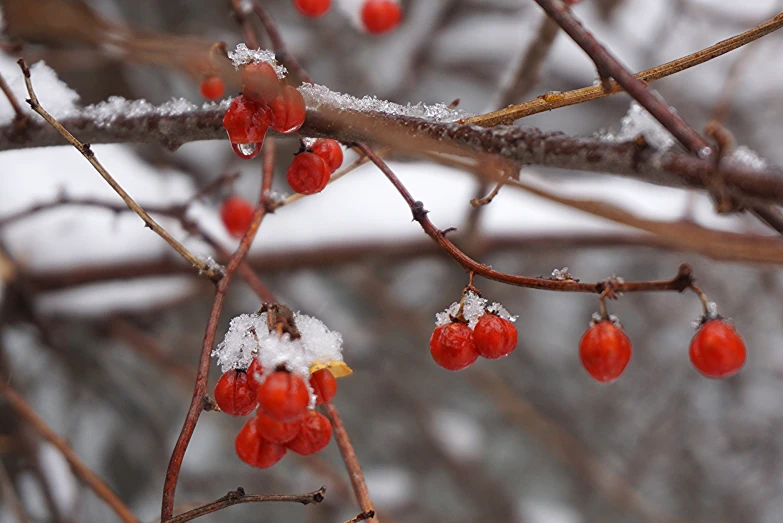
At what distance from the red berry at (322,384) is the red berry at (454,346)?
0.08m

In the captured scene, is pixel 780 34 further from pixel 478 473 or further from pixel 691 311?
pixel 478 473

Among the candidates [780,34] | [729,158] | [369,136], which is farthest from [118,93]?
[780,34]

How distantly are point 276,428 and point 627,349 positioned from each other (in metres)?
0.27

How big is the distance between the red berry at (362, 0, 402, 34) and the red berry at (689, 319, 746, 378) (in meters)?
0.73

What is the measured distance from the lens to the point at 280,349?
0.44 metres

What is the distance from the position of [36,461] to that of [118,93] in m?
0.88

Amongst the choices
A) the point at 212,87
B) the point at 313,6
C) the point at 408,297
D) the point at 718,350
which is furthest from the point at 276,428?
the point at 408,297

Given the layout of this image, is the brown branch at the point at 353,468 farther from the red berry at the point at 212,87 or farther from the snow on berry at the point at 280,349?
the red berry at the point at 212,87

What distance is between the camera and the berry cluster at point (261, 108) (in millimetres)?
436

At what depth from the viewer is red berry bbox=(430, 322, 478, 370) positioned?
500 mm

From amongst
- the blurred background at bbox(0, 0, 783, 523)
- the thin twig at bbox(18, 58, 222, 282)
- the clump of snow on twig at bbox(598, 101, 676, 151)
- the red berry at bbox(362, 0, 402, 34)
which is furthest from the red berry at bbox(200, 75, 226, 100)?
the clump of snow on twig at bbox(598, 101, 676, 151)

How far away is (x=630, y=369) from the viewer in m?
2.21

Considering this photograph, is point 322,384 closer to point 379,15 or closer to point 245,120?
point 245,120

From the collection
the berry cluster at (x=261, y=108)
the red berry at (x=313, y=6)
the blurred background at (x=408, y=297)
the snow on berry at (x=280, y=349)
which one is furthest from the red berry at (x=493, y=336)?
the red berry at (x=313, y=6)
